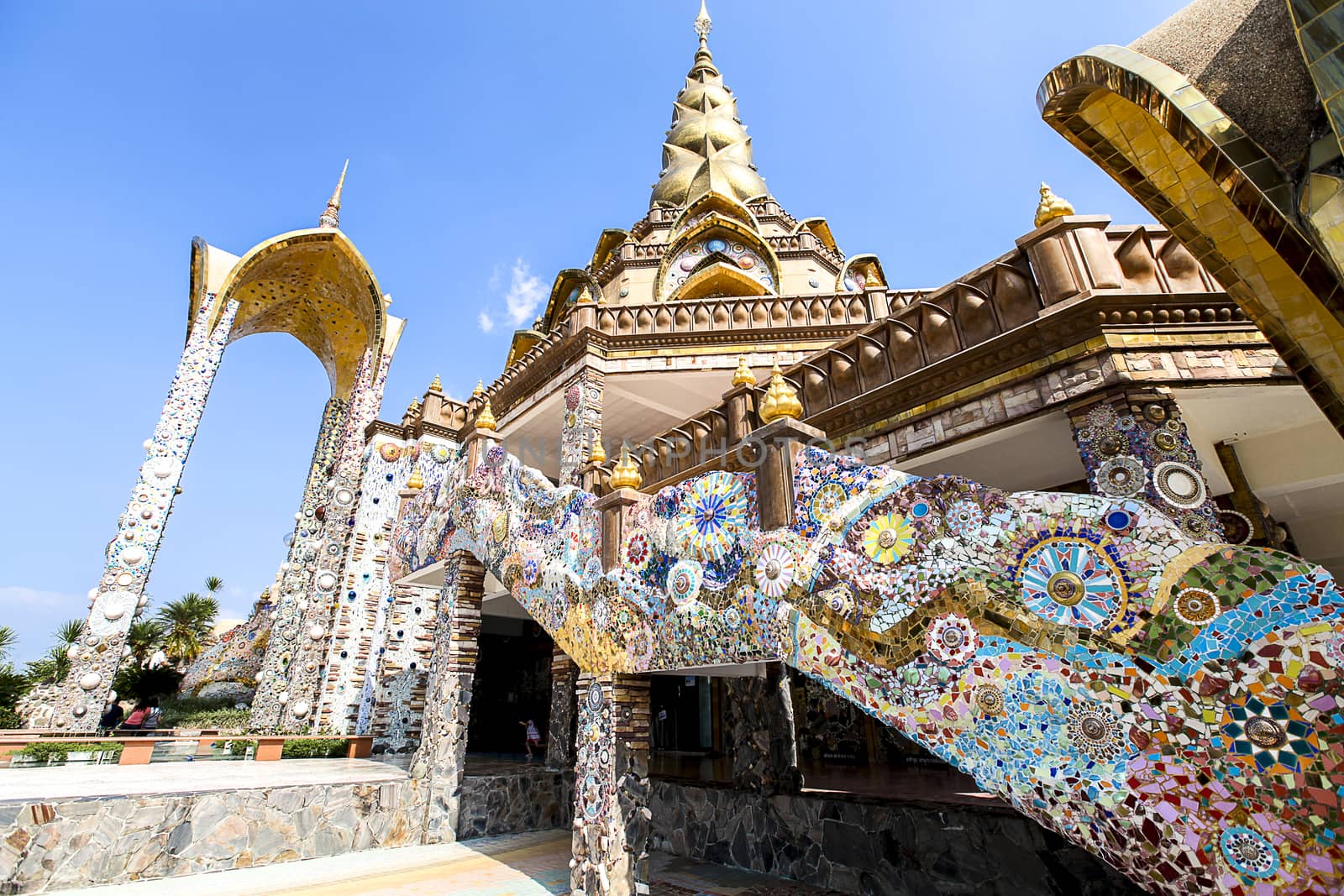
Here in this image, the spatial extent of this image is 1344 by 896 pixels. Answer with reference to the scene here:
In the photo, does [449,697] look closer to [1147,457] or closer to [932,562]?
[932,562]

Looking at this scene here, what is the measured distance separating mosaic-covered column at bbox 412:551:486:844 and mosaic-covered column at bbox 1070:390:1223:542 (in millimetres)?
8461

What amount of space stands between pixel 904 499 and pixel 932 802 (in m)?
4.23

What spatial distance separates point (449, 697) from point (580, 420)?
208 inches

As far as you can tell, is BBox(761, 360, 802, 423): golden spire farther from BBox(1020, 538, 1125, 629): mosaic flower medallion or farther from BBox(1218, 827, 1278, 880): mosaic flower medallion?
BBox(1218, 827, 1278, 880): mosaic flower medallion

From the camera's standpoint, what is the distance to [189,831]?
7.00m

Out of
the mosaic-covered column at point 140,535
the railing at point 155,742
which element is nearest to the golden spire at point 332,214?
the mosaic-covered column at point 140,535

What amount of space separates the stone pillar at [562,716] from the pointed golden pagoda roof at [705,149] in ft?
52.3

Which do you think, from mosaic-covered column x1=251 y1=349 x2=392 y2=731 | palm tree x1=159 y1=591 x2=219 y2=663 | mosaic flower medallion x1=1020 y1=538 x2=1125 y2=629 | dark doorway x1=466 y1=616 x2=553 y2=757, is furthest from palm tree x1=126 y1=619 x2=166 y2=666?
mosaic flower medallion x1=1020 y1=538 x2=1125 y2=629

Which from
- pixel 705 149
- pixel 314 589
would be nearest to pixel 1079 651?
pixel 314 589

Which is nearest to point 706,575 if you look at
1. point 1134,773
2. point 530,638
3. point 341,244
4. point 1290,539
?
point 1134,773

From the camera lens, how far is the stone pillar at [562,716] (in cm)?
1121

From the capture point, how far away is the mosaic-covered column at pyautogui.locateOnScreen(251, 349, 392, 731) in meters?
14.7

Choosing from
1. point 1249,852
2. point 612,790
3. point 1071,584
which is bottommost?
point 612,790

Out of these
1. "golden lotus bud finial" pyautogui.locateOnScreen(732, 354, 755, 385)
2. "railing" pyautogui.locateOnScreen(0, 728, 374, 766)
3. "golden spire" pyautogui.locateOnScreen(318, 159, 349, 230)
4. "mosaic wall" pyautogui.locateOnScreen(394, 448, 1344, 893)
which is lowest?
"railing" pyautogui.locateOnScreen(0, 728, 374, 766)
